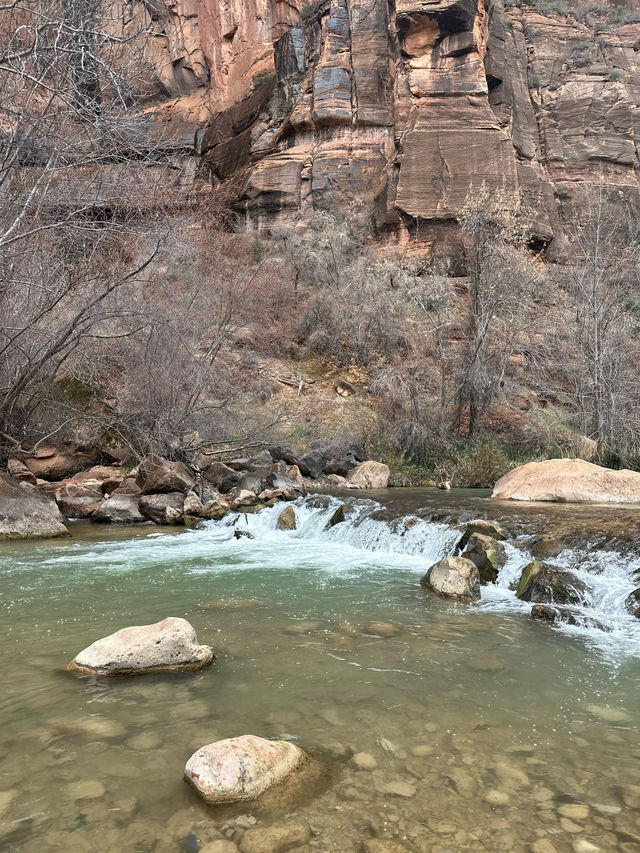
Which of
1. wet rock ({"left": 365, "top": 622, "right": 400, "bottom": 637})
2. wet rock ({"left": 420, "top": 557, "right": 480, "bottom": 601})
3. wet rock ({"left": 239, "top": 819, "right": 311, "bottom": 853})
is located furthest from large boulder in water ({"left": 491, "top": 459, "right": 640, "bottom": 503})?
wet rock ({"left": 239, "top": 819, "right": 311, "bottom": 853})

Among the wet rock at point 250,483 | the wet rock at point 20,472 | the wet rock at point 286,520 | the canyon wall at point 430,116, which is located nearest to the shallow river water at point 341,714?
the wet rock at point 286,520

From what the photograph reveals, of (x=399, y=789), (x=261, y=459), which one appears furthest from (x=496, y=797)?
(x=261, y=459)

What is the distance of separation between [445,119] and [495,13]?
9765 millimetres

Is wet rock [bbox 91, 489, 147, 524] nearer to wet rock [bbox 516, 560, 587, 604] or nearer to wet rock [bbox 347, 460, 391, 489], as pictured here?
wet rock [bbox 347, 460, 391, 489]

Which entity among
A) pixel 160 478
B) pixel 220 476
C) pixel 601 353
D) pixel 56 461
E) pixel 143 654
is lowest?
pixel 143 654

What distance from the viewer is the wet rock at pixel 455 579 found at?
20.5 feet

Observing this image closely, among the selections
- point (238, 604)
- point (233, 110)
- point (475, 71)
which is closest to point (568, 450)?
point (238, 604)

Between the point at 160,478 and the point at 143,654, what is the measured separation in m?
8.87

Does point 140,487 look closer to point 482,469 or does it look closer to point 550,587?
point 482,469

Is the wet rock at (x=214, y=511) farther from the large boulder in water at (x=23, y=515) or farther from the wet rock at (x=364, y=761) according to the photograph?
the wet rock at (x=364, y=761)

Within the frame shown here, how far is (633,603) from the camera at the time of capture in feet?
18.4

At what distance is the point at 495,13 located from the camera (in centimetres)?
3253

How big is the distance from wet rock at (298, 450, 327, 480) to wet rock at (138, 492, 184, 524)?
5.39 m

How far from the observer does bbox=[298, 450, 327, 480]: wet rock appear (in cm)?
1681
